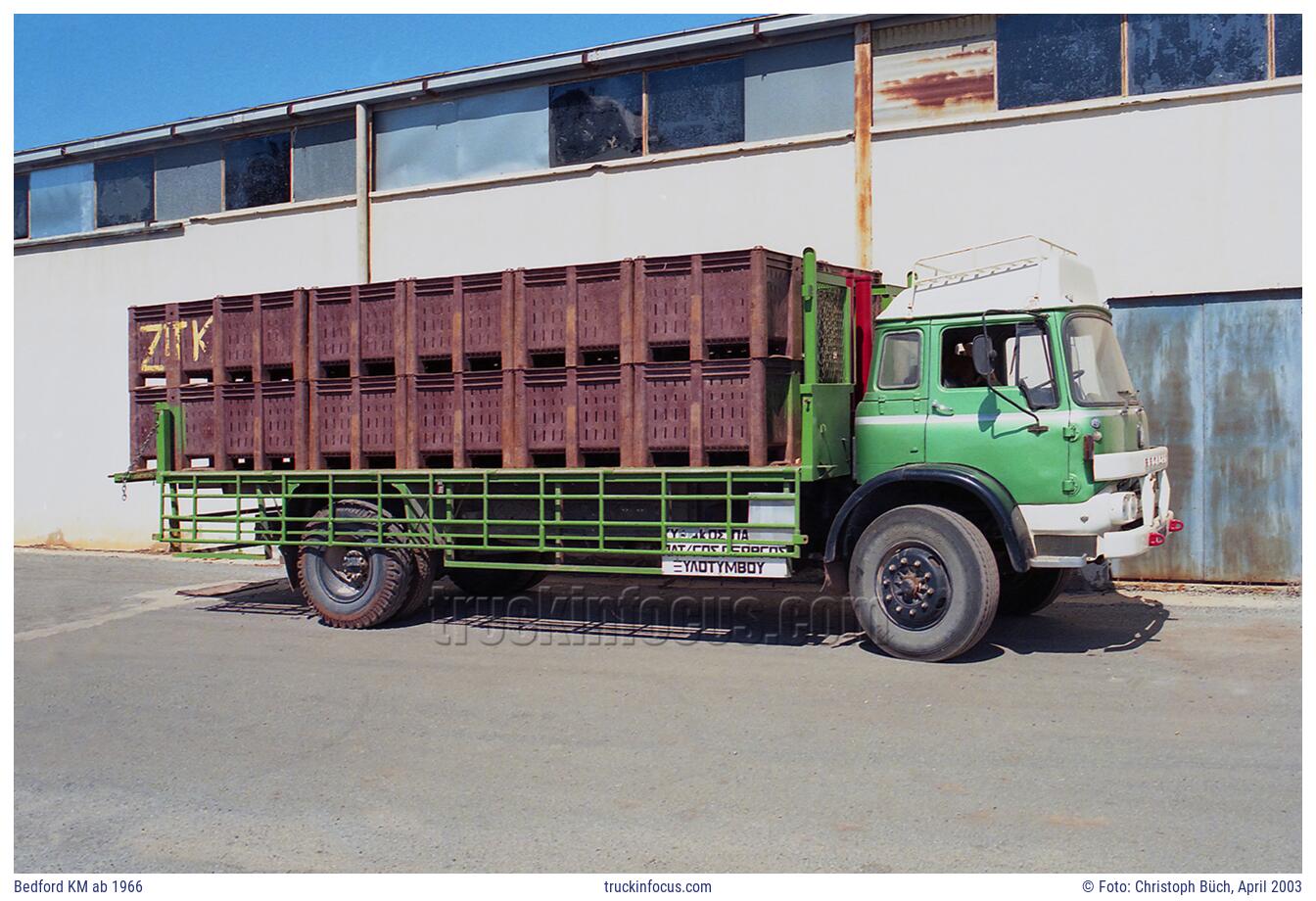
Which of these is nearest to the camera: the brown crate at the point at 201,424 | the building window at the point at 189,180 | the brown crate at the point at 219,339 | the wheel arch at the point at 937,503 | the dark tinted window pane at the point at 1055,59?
the wheel arch at the point at 937,503

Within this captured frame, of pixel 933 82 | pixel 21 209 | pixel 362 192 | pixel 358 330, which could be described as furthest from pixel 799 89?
pixel 21 209

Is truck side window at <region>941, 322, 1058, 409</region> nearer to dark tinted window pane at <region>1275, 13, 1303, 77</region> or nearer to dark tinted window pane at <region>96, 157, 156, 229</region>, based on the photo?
dark tinted window pane at <region>1275, 13, 1303, 77</region>

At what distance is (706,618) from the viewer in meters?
10.6

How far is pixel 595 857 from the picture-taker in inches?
189

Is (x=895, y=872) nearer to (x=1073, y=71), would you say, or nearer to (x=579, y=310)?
(x=579, y=310)

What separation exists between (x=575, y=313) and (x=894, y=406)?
265 centimetres

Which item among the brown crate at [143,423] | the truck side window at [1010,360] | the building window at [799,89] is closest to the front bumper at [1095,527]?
the truck side window at [1010,360]

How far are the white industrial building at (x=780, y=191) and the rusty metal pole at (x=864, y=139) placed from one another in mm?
32

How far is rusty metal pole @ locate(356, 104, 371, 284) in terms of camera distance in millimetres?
15828

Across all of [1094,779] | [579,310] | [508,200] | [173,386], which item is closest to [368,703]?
[579,310]

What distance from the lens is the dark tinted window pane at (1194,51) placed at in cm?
1144

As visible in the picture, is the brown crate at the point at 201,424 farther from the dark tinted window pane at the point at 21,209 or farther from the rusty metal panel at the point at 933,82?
the dark tinted window pane at the point at 21,209
